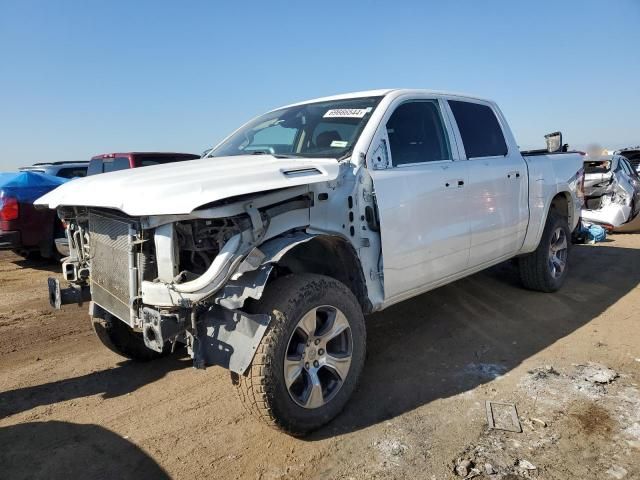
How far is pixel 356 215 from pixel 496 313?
2.51m

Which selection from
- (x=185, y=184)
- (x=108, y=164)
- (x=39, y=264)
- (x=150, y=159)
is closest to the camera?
(x=185, y=184)

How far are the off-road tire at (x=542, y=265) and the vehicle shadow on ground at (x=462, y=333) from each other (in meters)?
0.12

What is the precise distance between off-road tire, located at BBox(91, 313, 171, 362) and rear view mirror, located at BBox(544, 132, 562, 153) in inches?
196

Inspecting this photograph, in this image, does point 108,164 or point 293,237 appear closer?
point 293,237

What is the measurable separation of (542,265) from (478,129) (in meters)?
1.84

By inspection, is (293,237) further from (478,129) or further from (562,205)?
(562,205)

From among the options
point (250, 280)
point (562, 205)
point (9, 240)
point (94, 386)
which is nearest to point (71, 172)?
point (9, 240)

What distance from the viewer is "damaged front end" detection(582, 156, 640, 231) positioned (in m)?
9.54

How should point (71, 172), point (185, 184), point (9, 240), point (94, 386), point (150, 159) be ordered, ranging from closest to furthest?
point (185, 184) < point (94, 386) < point (9, 240) < point (150, 159) < point (71, 172)

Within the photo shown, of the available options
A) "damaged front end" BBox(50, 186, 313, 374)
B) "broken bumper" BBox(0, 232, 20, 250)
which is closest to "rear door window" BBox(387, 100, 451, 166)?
"damaged front end" BBox(50, 186, 313, 374)

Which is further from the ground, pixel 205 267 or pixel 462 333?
pixel 205 267

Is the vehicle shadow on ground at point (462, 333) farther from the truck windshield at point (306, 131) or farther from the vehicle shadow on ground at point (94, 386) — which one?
the truck windshield at point (306, 131)

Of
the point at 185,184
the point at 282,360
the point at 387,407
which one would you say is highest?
the point at 185,184

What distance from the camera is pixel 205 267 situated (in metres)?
Result: 2.83
